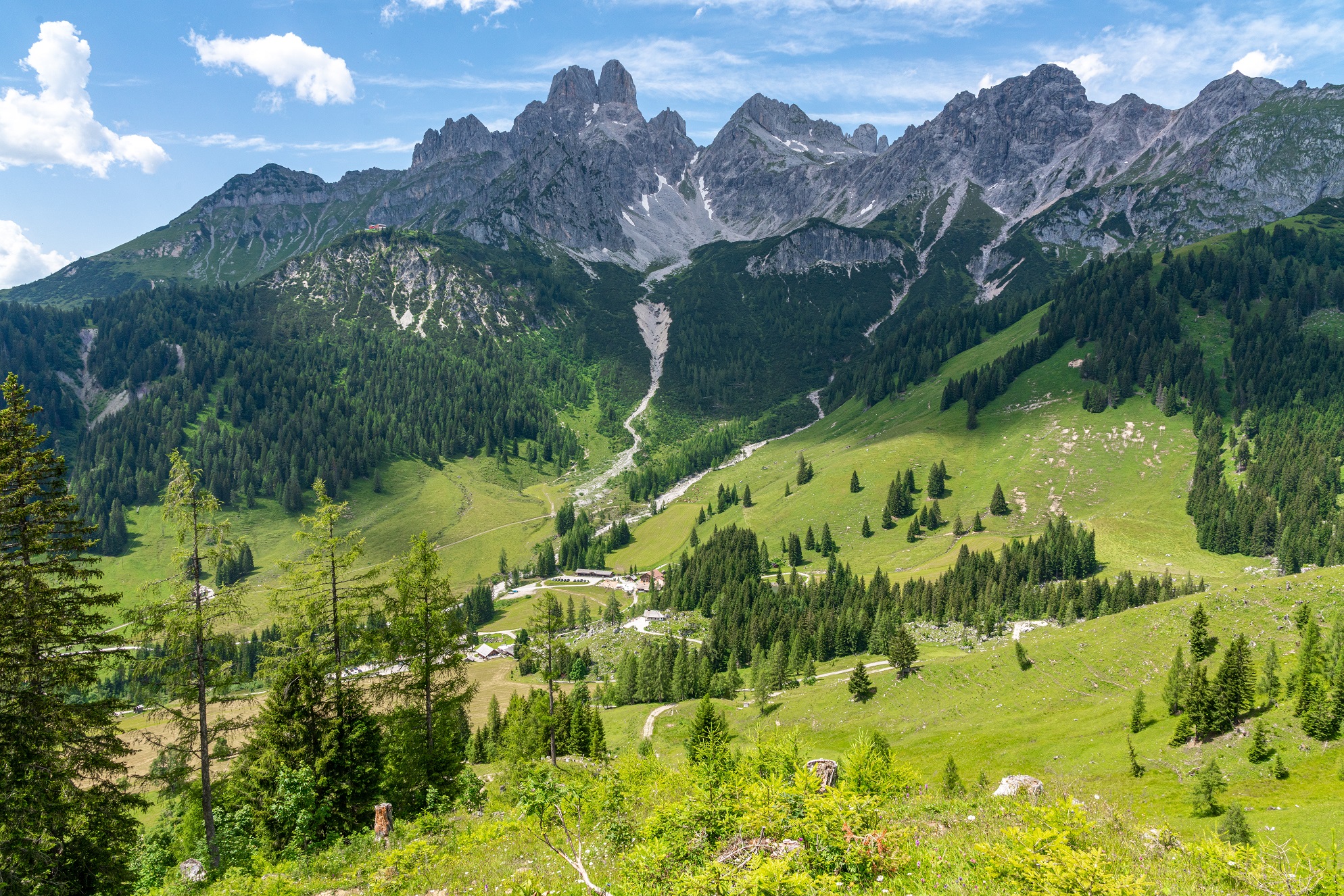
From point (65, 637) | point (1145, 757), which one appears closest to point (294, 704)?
point (65, 637)

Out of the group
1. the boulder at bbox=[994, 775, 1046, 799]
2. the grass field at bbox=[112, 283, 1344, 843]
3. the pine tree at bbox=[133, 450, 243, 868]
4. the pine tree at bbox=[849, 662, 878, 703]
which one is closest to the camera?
the boulder at bbox=[994, 775, 1046, 799]

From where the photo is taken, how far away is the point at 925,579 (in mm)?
135750

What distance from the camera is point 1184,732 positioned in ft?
177

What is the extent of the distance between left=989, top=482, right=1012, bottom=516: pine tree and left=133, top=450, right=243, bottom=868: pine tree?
178890mm

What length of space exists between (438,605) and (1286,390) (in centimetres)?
24815

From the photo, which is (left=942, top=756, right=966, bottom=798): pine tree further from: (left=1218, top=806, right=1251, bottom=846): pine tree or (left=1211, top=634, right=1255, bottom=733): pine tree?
(left=1211, top=634, right=1255, bottom=733): pine tree

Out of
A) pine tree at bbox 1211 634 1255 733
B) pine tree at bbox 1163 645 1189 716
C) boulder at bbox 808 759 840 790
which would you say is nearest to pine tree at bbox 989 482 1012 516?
pine tree at bbox 1163 645 1189 716

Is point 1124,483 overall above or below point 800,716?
above

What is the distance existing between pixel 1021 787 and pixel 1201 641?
57575 millimetres

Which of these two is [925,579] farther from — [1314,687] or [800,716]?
[1314,687]

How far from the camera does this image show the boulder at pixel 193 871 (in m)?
25.2

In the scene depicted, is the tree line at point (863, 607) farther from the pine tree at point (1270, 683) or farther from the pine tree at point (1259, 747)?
the pine tree at point (1259, 747)

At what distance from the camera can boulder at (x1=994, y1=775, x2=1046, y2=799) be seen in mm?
23562

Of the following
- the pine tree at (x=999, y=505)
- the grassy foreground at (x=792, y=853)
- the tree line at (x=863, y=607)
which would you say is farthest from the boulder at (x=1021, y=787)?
the pine tree at (x=999, y=505)
